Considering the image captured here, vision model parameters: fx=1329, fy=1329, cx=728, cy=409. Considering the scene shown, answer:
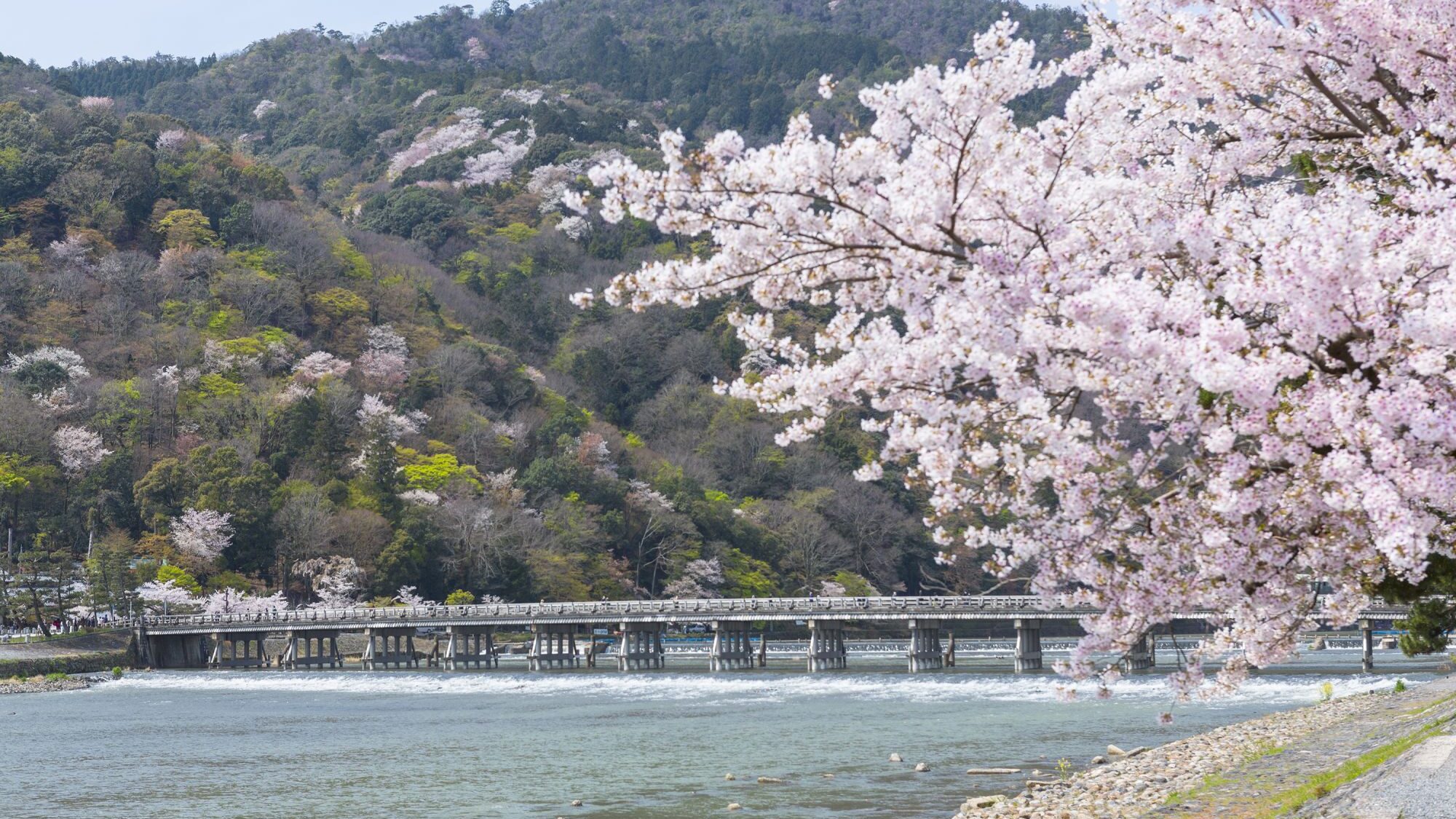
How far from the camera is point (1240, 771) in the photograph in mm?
14555

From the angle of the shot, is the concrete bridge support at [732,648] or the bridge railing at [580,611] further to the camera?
the concrete bridge support at [732,648]

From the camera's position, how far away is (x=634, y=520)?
5781cm

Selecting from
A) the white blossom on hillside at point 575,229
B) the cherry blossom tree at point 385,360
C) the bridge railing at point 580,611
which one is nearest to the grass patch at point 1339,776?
the bridge railing at point 580,611

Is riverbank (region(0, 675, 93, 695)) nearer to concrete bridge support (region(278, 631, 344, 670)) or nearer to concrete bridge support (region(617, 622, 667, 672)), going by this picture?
concrete bridge support (region(278, 631, 344, 670))

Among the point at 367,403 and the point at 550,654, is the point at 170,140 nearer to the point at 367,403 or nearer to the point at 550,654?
the point at 367,403

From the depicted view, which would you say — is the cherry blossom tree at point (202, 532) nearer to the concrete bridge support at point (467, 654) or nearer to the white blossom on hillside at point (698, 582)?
the concrete bridge support at point (467, 654)

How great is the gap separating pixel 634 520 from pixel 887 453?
52784 mm

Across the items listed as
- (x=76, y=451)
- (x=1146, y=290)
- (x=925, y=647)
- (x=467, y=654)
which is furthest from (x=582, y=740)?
(x=76, y=451)

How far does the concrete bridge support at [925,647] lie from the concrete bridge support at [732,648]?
6.35 m

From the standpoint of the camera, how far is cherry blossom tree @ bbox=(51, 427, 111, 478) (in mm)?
49188

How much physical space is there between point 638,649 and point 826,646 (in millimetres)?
6954

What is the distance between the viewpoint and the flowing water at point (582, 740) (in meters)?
16.8

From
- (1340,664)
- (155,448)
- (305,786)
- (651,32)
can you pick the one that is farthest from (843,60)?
(305,786)

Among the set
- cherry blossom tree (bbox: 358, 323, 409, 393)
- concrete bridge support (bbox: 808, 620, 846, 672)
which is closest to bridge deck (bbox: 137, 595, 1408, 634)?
concrete bridge support (bbox: 808, 620, 846, 672)
